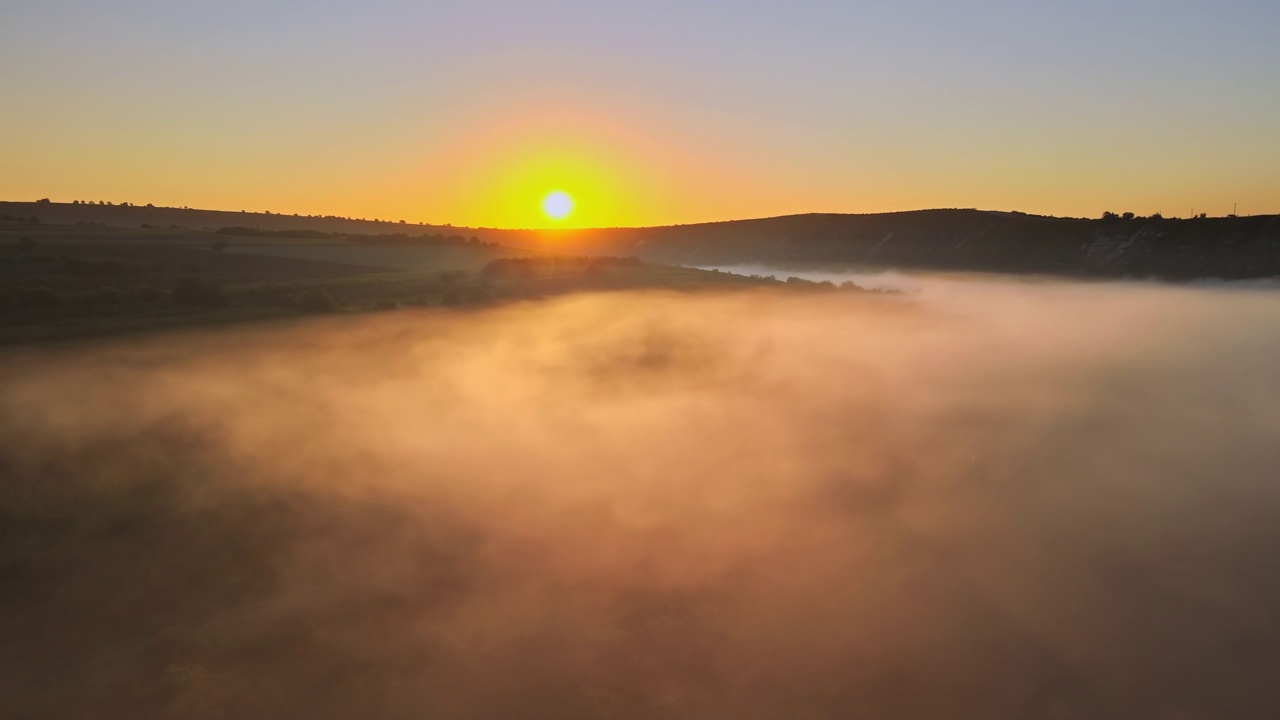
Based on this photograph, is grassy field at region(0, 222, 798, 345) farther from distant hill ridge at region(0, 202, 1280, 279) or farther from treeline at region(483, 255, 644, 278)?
distant hill ridge at region(0, 202, 1280, 279)

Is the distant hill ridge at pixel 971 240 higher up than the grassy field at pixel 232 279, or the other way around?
the distant hill ridge at pixel 971 240

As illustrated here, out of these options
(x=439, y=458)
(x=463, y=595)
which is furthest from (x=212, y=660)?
(x=439, y=458)

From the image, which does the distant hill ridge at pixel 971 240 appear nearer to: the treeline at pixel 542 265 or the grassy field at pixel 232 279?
the treeline at pixel 542 265

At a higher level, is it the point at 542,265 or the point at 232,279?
the point at 542,265

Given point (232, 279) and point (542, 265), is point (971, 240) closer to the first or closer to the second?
point (542, 265)

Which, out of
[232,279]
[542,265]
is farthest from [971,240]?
[232,279]

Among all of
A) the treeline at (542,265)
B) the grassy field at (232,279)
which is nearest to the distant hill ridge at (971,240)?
the treeline at (542,265)

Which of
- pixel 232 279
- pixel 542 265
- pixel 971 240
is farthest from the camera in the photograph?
pixel 971 240
